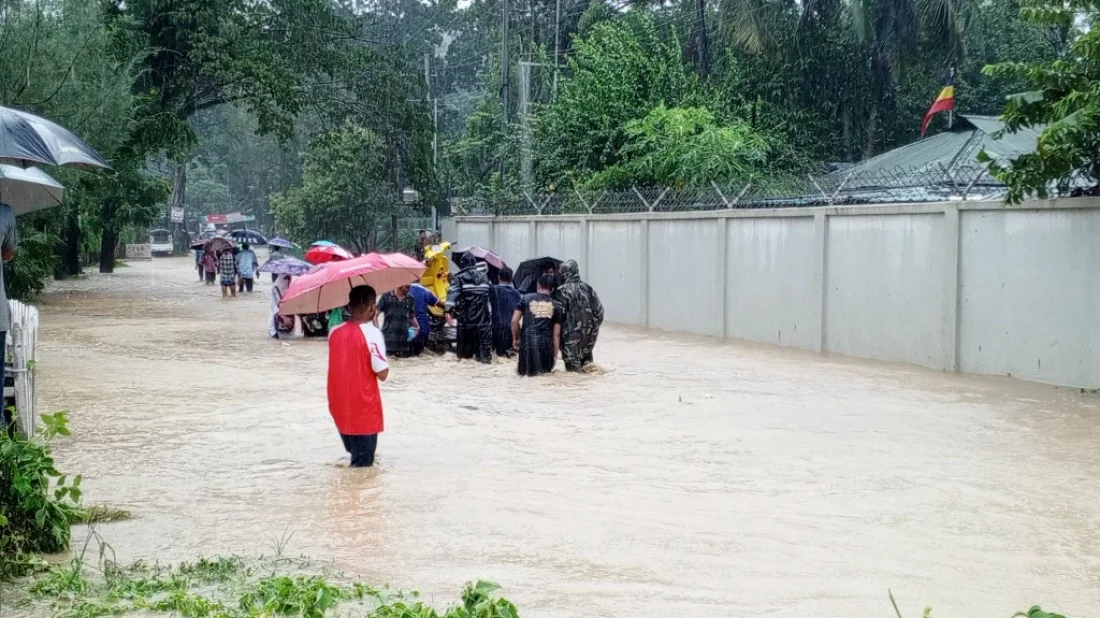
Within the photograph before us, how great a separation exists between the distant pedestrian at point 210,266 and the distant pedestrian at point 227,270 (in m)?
6.52

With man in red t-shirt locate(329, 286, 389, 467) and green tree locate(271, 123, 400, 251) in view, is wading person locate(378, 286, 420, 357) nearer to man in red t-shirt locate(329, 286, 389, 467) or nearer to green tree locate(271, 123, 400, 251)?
man in red t-shirt locate(329, 286, 389, 467)

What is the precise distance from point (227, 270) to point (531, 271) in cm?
1447

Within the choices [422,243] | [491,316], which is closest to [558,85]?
[422,243]

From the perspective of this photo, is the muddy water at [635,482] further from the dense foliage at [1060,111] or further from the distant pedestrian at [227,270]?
the distant pedestrian at [227,270]

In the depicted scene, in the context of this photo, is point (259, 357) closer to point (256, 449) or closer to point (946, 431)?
point (256, 449)

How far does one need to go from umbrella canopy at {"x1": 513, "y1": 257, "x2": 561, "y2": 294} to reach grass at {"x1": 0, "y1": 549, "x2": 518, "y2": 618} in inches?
352

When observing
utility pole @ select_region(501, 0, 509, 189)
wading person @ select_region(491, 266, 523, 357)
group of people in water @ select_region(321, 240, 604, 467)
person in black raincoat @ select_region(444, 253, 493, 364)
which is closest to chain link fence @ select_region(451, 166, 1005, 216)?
group of people in water @ select_region(321, 240, 604, 467)

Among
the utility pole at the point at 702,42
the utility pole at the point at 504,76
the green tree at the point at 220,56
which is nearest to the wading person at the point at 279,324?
the green tree at the point at 220,56

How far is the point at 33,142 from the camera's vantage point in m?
7.86

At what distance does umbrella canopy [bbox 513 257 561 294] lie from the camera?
50.4 feet

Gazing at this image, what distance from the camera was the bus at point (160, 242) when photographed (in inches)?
2798

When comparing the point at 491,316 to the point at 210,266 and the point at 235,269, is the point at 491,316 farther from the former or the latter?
the point at 210,266

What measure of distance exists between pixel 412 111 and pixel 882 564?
26292mm

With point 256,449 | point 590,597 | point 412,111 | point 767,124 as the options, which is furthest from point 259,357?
point 767,124
